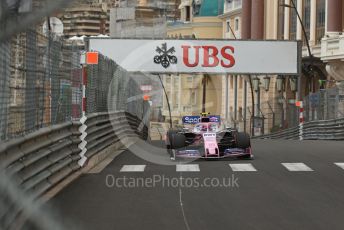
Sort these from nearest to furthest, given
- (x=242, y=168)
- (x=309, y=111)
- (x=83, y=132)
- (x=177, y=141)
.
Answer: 1. (x=83, y=132)
2. (x=242, y=168)
3. (x=177, y=141)
4. (x=309, y=111)

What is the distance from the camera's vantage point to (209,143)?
54.1 ft

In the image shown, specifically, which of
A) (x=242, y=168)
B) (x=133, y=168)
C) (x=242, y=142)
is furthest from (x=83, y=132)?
(x=242, y=142)

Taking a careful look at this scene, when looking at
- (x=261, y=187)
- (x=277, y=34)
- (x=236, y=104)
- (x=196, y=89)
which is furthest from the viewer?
(x=196, y=89)

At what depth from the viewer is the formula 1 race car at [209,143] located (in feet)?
53.8

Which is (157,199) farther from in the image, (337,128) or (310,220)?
(337,128)

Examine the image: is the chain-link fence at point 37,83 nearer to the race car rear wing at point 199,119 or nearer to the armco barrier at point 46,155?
the armco barrier at point 46,155

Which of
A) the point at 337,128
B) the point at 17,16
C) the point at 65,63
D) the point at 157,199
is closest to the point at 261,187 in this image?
the point at 157,199

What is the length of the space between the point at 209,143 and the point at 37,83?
740 centimetres

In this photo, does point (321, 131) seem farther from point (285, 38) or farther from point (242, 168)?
point (285, 38)

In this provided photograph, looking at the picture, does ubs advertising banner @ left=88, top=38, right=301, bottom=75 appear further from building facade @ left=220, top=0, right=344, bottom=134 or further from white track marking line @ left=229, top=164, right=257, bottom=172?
white track marking line @ left=229, top=164, right=257, bottom=172

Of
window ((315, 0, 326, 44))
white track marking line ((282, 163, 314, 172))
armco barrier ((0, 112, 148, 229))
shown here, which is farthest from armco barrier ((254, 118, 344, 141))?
armco barrier ((0, 112, 148, 229))

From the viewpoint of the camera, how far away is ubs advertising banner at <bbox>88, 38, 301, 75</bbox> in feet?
133

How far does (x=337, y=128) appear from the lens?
30.4m

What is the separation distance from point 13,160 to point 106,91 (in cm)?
1276
